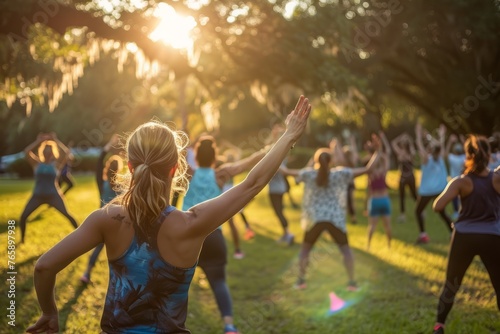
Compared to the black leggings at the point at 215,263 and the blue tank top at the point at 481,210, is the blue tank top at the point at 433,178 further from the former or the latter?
the black leggings at the point at 215,263

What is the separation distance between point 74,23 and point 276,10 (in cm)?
501

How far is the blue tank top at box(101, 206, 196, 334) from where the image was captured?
255 centimetres

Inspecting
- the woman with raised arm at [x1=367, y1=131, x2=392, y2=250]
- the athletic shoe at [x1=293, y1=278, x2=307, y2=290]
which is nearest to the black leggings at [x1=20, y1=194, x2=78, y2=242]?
the athletic shoe at [x1=293, y1=278, x2=307, y2=290]

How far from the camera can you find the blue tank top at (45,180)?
10.1 meters

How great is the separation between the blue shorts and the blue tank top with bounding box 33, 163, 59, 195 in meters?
6.28

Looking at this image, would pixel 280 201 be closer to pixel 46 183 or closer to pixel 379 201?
pixel 379 201

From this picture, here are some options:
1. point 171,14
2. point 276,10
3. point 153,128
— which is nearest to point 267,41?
point 276,10

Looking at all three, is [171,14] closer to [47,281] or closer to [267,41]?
[267,41]

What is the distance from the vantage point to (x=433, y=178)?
1151cm

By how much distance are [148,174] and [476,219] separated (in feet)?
13.0

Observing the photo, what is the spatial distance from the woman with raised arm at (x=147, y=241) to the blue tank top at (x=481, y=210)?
11.5 ft

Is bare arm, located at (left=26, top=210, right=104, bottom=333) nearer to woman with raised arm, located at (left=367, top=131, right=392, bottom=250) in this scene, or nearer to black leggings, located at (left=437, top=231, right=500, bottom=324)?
black leggings, located at (left=437, top=231, right=500, bottom=324)

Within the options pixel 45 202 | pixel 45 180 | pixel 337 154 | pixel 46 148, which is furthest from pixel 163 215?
pixel 46 148

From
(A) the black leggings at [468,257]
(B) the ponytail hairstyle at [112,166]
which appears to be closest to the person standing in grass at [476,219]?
(A) the black leggings at [468,257]
